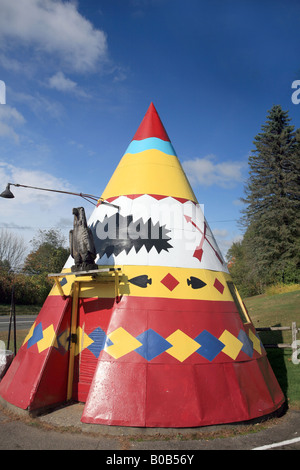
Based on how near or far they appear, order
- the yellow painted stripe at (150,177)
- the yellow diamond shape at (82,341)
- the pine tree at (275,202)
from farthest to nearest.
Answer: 1. the pine tree at (275,202)
2. the yellow painted stripe at (150,177)
3. the yellow diamond shape at (82,341)

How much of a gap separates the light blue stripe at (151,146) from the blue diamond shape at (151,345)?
15.0ft

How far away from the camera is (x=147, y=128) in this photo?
8.76 m

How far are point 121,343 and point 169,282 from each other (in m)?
1.45

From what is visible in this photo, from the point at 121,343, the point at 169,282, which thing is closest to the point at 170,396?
the point at 121,343

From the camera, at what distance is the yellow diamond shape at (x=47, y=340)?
6.44 metres

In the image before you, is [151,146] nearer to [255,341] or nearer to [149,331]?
[149,331]

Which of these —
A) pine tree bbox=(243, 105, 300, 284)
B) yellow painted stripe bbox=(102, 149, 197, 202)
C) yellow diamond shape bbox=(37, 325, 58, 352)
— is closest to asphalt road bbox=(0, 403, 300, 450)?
yellow diamond shape bbox=(37, 325, 58, 352)

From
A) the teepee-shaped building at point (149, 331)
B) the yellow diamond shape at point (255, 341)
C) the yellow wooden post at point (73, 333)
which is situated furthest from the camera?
the yellow diamond shape at point (255, 341)

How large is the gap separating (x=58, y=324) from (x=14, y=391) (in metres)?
1.46

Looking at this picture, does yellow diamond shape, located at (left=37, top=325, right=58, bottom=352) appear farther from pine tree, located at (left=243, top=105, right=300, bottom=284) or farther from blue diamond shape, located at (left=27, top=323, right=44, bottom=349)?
pine tree, located at (left=243, top=105, right=300, bottom=284)

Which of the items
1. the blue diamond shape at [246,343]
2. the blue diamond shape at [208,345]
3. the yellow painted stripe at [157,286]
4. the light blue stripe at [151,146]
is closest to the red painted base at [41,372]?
the yellow painted stripe at [157,286]

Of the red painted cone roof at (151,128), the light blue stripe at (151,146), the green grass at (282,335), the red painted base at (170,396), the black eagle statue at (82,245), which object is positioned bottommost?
the green grass at (282,335)

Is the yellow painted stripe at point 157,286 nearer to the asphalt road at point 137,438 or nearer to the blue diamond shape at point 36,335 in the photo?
the blue diamond shape at point 36,335
